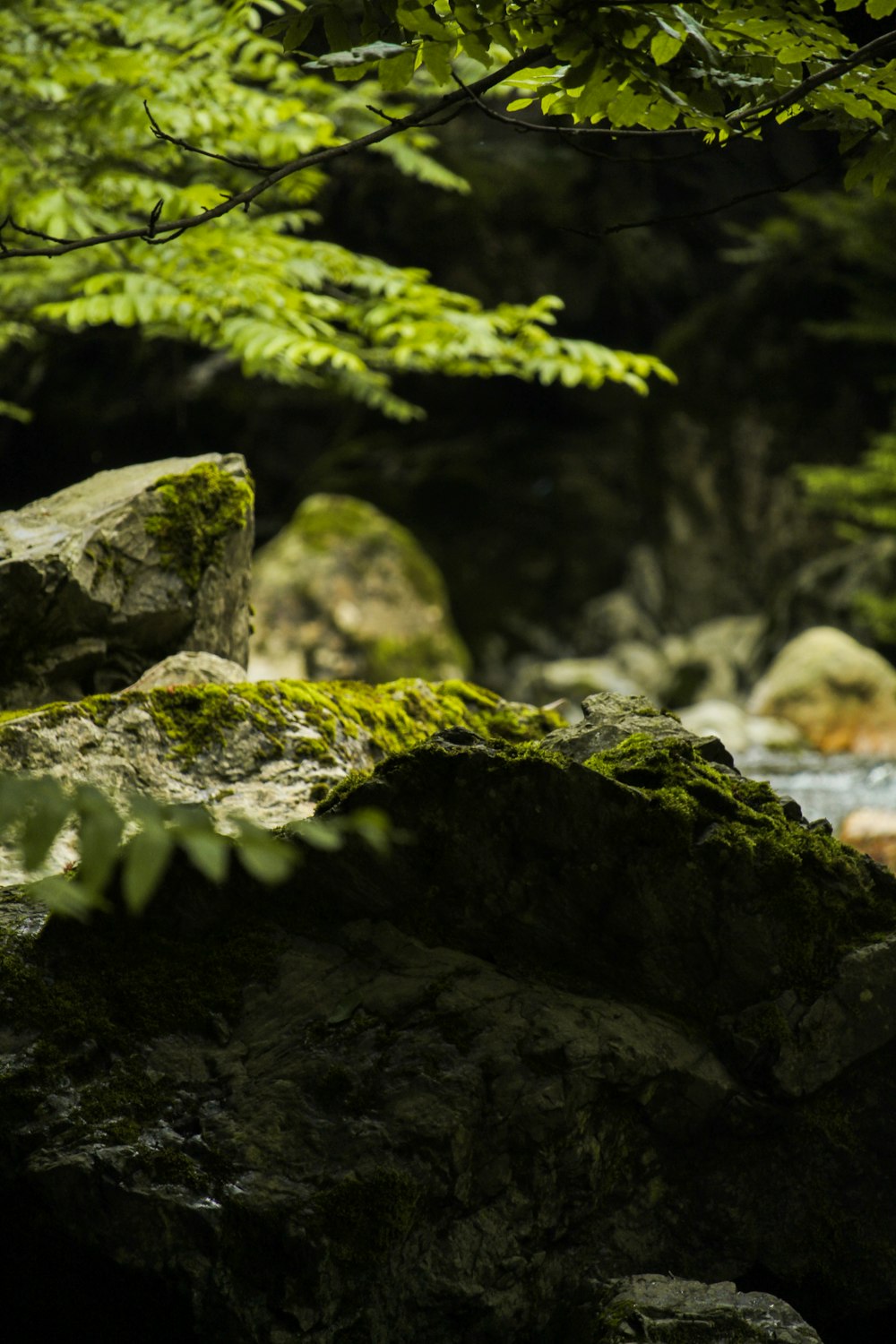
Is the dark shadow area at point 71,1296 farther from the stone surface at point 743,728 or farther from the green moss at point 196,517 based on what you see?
the stone surface at point 743,728

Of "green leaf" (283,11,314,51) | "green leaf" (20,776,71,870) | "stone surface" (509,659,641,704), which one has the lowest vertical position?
"stone surface" (509,659,641,704)

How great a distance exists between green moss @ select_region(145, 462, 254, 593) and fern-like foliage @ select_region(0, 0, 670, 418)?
0.91 metres

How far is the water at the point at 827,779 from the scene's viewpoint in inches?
328

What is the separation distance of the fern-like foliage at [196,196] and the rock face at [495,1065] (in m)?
3.09

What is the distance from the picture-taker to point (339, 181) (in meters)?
18.8

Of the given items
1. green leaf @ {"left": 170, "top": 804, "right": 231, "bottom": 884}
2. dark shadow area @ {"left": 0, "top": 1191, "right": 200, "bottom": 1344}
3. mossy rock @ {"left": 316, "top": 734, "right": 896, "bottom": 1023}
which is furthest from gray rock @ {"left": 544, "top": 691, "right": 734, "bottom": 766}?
green leaf @ {"left": 170, "top": 804, "right": 231, "bottom": 884}

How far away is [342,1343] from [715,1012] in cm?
125

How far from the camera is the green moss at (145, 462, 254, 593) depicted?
432 centimetres

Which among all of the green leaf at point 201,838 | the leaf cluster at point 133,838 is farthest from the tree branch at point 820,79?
the green leaf at point 201,838

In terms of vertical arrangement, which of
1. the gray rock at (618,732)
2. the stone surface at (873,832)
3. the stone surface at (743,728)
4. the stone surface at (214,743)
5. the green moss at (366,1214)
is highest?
the gray rock at (618,732)

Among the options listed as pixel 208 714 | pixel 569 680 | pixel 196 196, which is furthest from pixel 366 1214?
pixel 569 680

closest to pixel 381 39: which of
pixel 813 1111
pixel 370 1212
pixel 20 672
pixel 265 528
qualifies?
pixel 20 672

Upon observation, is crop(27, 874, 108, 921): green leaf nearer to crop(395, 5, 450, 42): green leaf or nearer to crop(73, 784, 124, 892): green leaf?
crop(73, 784, 124, 892): green leaf

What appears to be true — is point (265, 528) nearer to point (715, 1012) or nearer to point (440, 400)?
point (440, 400)
